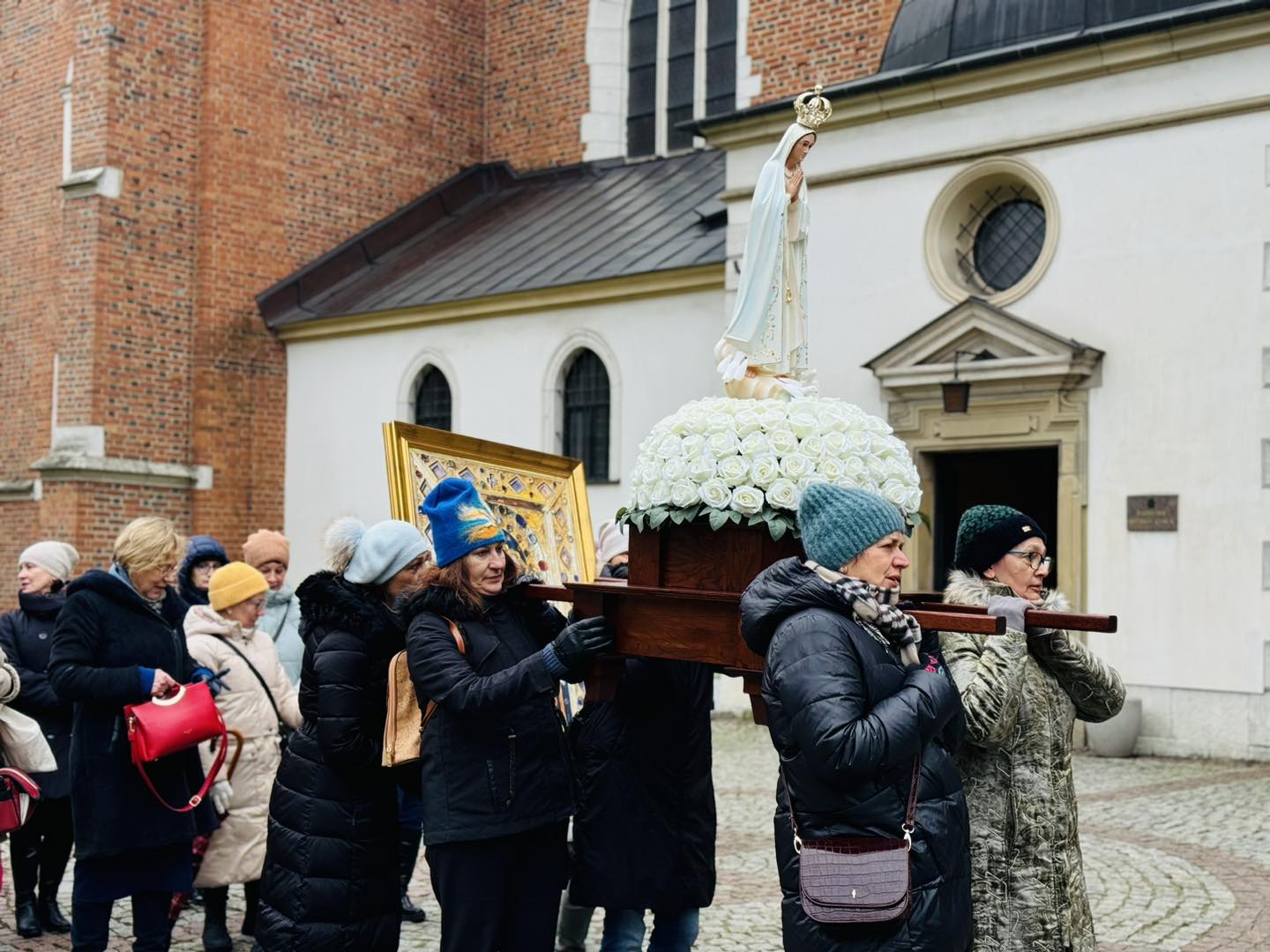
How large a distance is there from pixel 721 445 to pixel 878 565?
28.5 inches

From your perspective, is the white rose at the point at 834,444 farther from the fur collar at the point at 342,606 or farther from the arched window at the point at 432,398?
the arched window at the point at 432,398

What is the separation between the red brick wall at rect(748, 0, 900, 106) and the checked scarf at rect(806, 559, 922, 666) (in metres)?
14.6

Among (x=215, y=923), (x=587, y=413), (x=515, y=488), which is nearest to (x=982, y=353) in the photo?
(x=587, y=413)

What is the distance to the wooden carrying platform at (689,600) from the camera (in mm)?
3520

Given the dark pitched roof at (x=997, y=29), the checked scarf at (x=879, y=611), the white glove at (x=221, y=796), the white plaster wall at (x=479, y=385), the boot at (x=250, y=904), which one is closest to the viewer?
the checked scarf at (x=879, y=611)

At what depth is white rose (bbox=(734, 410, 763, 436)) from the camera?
3.70 meters

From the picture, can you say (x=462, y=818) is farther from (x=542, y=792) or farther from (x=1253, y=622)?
(x=1253, y=622)

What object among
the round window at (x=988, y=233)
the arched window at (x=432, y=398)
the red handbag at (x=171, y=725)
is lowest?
the red handbag at (x=171, y=725)

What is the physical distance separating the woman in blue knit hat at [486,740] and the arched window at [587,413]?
11.6m

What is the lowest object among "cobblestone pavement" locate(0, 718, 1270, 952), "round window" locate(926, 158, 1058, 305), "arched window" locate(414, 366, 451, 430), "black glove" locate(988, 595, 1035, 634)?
"cobblestone pavement" locate(0, 718, 1270, 952)

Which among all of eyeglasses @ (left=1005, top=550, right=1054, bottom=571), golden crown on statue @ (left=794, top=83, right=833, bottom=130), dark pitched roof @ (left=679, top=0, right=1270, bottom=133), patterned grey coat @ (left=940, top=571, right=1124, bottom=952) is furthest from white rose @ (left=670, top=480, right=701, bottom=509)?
dark pitched roof @ (left=679, top=0, right=1270, bottom=133)

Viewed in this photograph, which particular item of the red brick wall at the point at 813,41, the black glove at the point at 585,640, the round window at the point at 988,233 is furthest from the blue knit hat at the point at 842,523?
the red brick wall at the point at 813,41

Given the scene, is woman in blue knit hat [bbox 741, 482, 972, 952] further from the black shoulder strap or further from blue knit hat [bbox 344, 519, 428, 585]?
the black shoulder strap

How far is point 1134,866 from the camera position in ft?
24.0
